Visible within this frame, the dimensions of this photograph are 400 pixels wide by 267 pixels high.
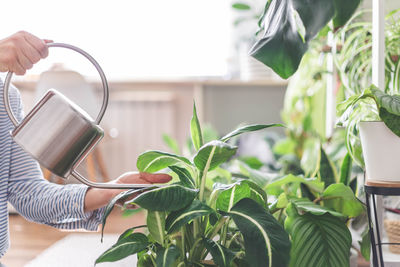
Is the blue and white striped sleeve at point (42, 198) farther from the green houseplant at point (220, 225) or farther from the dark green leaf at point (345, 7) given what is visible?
the dark green leaf at point (345, 7)

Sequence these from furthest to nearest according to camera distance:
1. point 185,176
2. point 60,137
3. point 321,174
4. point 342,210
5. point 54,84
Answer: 1. point 54,84
2. point 321,174
3. point 342,210
4. point 185,176
5. point 60,137

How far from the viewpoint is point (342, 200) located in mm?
1087

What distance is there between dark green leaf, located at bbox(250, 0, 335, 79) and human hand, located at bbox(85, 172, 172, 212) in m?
0.33

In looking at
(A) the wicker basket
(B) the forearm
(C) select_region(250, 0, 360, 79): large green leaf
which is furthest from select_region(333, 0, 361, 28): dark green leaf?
(A) the wicker basket

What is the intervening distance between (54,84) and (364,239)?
2.45 meters

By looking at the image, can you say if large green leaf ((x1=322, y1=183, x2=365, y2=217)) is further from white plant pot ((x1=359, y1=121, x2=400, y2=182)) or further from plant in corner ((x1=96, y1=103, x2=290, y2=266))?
plant in corner ((x1=96, y1=103, x2=290, y2=266))

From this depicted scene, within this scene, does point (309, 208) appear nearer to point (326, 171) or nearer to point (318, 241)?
point (318, 241)

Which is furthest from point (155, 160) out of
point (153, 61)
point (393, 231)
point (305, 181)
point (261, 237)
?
point (153, 61)

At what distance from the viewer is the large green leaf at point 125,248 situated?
0.73 m

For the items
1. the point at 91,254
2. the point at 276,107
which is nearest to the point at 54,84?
the point at 276,107

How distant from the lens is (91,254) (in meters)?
1.18

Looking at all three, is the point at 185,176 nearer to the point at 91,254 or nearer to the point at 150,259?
the point at 150,259

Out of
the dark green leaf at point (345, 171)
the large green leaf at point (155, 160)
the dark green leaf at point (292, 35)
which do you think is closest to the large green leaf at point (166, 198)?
the large green leaf at point (155, 160)

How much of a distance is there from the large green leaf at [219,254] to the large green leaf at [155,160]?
0.53 ft
